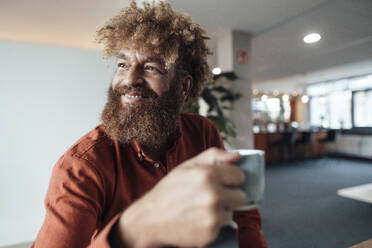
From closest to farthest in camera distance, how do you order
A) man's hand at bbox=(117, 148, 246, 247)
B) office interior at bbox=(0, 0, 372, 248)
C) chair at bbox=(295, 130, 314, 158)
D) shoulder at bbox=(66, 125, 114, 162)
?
man's hand at bbox=(117, 148, 246, 247)
shoulder at bbox=(66, 125, 114, 162)
office interior at bbox=(0, 0, 372, 248)
chair at bbox=(295, 130, 314, 158)

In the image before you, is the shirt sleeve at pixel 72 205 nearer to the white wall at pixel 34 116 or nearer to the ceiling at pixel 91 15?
the ceiling at pixel 91 15

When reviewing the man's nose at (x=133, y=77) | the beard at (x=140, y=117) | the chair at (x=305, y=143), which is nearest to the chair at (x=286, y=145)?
the chair at (x=305, y=143)

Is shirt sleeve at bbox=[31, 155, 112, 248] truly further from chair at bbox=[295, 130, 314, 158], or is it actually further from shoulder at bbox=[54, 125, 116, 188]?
chair at bbox=[295, 130, 314, 158]

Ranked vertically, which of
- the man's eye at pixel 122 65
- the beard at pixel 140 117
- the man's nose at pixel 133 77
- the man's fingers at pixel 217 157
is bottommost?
the man's fingers at pixel 217 157

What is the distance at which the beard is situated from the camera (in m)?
0.90

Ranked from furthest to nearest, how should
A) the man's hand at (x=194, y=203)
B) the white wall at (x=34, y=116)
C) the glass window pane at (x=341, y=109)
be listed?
the white wall at (x=34, y=116) → the glass window pane at (x=341, y=109) → the man's hand at (x=194, y=203)

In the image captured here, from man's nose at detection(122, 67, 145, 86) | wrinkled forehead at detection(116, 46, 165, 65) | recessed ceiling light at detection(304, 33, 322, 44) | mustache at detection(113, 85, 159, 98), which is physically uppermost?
recessed ceiling light at detection(304, 33, 322, 44)

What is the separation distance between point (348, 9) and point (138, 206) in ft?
3.92

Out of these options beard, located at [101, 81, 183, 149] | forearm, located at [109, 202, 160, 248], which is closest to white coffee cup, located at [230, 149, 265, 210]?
forearm, located at [109, 202, 160, 248]

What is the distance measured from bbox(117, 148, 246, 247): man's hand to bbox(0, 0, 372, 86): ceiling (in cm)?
94

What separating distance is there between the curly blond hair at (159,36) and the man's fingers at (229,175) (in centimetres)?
71

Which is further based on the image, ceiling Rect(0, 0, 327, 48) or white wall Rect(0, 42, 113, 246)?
ceiling Rect(0, 0, 327, 48)

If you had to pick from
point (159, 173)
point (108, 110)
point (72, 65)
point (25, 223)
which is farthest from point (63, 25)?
point (159, 173)

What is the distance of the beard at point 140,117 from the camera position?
900 mm
